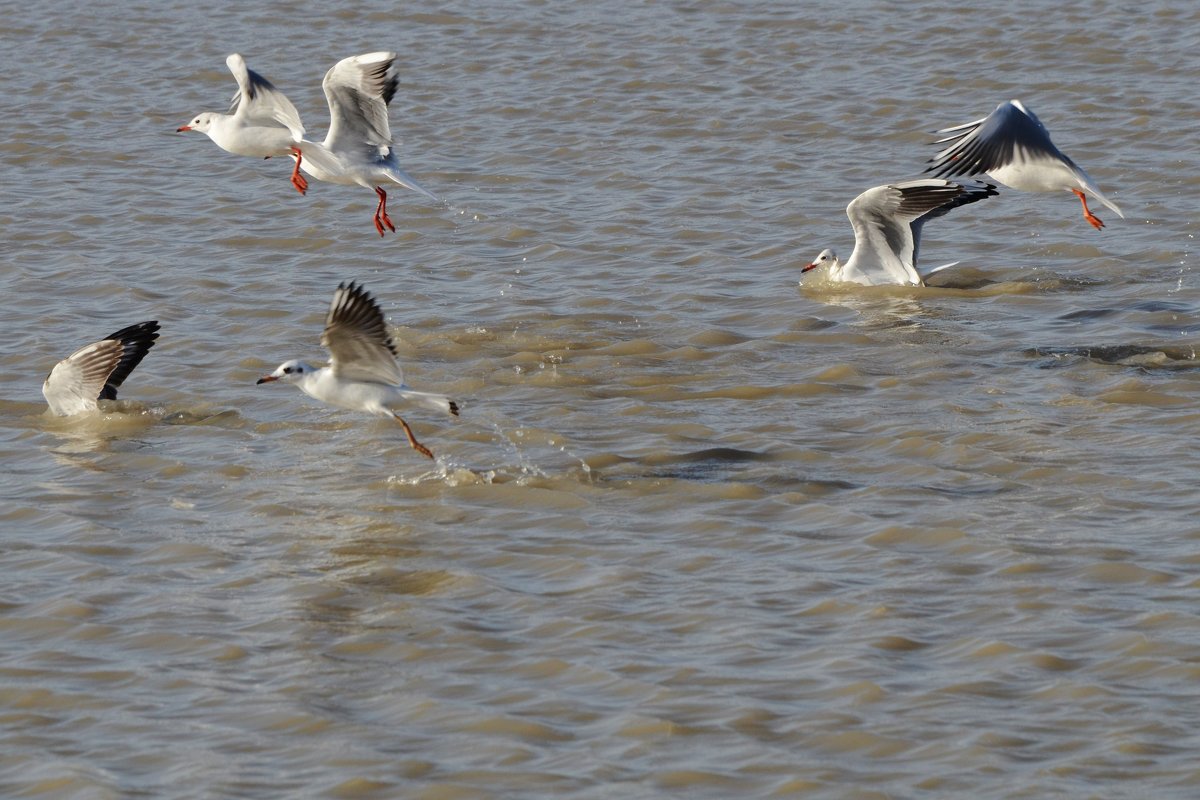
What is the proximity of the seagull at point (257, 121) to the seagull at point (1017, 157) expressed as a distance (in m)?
4.12

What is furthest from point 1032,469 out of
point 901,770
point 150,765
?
point 150,765

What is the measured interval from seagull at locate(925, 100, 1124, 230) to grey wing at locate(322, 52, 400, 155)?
11.7ft

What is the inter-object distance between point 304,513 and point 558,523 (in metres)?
1.26

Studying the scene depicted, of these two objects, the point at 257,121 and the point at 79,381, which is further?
the point at 257,121

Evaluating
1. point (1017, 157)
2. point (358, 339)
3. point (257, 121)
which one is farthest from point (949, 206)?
point (358, 339)

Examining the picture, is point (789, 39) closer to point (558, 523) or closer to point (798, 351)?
point (798, 351)

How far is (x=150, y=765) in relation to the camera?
243 inches

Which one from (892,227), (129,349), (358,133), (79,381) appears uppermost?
(358,133)

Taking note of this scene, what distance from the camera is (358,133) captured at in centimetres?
1174

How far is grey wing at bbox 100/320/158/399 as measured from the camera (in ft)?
33.7

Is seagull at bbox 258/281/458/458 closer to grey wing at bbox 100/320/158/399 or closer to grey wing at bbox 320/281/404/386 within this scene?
grey wing at bbox 320/281/404/386

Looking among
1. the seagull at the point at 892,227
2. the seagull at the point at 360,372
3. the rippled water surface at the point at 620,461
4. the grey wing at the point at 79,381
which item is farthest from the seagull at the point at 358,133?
the seagull at the point at 892,227

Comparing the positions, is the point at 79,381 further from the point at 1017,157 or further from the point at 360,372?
the point at 1017,157

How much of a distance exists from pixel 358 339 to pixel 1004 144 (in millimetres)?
5386
